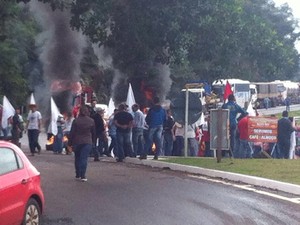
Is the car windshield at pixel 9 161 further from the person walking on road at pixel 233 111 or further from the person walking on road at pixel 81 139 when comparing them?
the person walking on road at pixel 233 111

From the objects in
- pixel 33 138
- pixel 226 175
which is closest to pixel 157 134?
pixel 226 175

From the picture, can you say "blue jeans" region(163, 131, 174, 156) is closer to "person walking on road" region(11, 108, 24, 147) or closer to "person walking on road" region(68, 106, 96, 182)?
"person walking on road" region(11, 108, 24, 147)

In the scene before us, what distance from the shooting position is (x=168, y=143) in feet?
82.9

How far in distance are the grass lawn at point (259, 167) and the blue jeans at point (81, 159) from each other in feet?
10.8

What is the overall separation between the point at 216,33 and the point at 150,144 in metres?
3.91

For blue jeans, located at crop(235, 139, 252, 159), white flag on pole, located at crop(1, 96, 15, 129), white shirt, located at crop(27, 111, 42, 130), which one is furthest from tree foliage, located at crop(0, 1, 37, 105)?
blue jeans, located at crop(235, 139, 252, 159)

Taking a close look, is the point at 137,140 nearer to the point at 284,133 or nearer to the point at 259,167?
the point at 284,133

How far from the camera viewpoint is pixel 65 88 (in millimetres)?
41281

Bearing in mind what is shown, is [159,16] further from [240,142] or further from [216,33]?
[240,142]

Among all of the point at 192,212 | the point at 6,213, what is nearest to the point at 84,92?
the point at 192,212

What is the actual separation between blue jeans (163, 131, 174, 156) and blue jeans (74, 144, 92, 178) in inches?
300

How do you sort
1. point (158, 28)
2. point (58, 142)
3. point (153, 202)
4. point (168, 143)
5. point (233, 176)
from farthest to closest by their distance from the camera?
point (58, 142) → point (168, 143) → point (158, 28) → point (233, 176) → point (153, 202)

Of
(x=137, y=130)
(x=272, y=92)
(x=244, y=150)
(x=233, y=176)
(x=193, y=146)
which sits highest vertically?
(x=272, y=92)

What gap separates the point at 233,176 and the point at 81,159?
3252 mm
